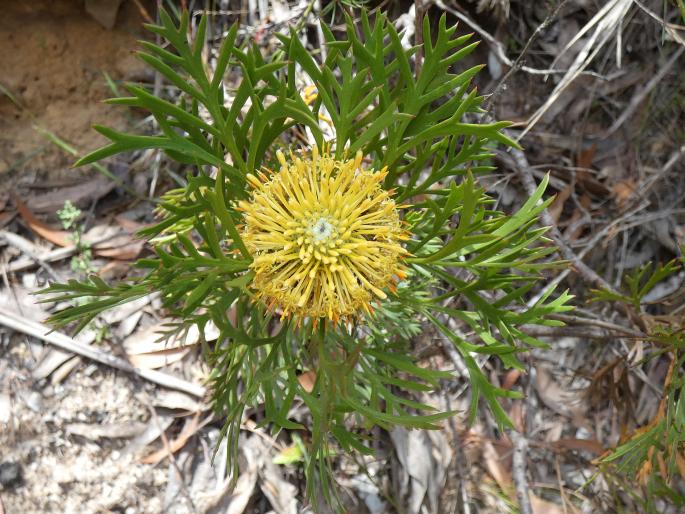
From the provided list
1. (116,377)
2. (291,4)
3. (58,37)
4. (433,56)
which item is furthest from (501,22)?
(116,377)

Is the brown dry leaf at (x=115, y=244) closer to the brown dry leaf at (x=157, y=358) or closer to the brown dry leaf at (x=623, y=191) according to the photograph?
the brown dry leaf at (x=157, y=358)

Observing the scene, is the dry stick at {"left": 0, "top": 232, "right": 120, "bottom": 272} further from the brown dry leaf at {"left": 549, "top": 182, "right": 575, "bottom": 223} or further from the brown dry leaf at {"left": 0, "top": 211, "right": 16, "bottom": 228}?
the brown dry leaf at {"left": 549, "top": 182, "right": 575, "bottom": 223}

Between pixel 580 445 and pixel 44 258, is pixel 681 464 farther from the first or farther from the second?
pixel 44 258

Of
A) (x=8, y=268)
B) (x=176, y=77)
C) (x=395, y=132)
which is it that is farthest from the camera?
(x=8, y=268)

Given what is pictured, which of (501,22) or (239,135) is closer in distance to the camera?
(239,135)

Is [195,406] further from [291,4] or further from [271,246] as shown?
[291,4]
